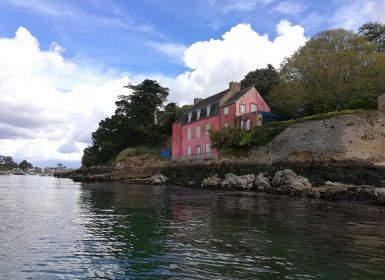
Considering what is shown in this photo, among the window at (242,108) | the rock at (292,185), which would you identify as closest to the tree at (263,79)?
the window at (242,108)

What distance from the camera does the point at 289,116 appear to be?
53281 mm

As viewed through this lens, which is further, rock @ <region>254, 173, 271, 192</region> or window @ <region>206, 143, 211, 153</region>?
window @ <region>206, 143, 211, 153</region>

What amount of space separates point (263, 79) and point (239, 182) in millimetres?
31014

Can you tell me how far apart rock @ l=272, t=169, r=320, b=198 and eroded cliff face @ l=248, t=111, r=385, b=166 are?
4.68 metres

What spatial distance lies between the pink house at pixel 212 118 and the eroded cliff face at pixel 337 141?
9.28m

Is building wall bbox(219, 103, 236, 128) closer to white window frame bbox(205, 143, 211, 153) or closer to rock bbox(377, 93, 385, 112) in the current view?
white window frame bbox(205, 143, 211, 153)

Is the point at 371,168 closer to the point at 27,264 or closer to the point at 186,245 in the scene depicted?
the point at 186,245

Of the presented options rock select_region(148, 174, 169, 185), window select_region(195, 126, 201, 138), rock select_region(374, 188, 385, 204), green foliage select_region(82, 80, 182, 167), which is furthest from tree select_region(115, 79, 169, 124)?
rock select_region(374, 188, 385, 204)

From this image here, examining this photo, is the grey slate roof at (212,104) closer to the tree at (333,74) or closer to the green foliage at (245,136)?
the green foliage at (245,136)


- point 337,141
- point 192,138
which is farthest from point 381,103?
point 192,138

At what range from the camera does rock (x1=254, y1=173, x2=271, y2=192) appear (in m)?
34.4

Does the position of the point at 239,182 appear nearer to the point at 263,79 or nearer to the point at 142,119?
Result: the point at 263,79

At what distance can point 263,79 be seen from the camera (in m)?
64.5

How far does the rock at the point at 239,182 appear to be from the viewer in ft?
Result: 121
